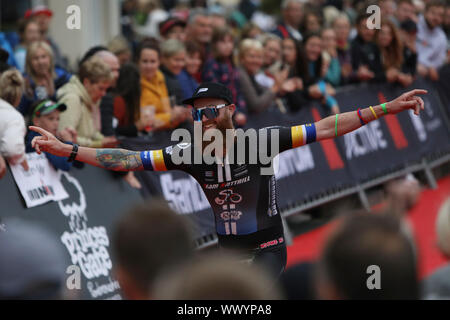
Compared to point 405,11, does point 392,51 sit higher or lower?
lower

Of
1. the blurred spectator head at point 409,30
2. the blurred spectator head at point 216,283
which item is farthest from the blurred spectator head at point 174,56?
the blurred spectator head at point 216,283

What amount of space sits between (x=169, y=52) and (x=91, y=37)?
5.90m

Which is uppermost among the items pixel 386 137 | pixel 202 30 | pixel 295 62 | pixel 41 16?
pixel 41 16

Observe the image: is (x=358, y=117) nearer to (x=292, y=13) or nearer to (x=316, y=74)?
(x=316, y=74)

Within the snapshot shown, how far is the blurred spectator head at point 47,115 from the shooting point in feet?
24.3

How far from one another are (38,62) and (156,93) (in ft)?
4.72

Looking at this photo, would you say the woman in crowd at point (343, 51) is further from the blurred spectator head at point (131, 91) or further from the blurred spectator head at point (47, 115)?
the blurred spectator head at point (47, 115)

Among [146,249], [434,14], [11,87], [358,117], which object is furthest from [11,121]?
[434,14]

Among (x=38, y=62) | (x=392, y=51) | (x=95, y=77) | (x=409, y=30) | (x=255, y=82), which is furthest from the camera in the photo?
(x=409, y=30)

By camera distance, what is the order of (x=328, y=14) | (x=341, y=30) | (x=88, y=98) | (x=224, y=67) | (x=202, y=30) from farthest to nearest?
1. (x=328, y=14)
2. (x=341, y=30)
3. (x=202, y=30)
4. (x=224, y=67)
5. (x=88, y=98)

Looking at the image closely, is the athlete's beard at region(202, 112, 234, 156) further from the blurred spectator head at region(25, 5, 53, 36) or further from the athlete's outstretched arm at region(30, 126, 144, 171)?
the blurred spectator head at region(25, 5, 53, 36)

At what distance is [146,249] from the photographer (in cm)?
277

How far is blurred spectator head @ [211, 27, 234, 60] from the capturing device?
32.0 feet
